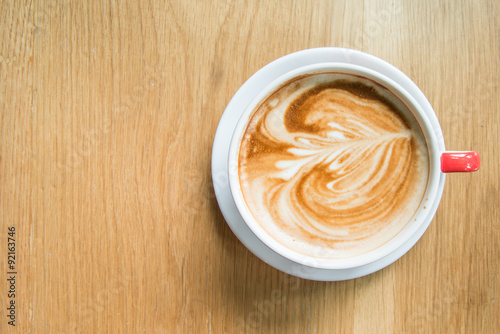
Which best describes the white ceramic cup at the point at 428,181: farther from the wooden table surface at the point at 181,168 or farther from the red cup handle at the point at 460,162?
the wooden table surface at the point at 181,168

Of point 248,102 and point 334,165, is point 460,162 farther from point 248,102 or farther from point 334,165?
point 248,102

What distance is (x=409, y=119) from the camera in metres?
0.68

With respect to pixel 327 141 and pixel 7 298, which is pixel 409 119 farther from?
pixel 7 298

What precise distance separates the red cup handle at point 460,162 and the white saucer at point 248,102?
97 millimetres

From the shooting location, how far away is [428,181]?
657 mm

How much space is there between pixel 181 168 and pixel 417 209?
47cm

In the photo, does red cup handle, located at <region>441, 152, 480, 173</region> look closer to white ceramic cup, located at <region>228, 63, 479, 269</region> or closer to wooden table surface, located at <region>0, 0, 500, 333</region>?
white ceramic cup, located at <region>228, 63, 479, 269</region>

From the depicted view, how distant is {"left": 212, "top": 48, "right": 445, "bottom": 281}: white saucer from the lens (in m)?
0.71

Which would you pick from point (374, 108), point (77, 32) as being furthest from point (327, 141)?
point (77, 32)

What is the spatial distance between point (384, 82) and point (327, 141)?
0.46ft

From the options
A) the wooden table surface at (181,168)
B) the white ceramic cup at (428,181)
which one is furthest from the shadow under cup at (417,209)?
the wooden table surface at (181,168)

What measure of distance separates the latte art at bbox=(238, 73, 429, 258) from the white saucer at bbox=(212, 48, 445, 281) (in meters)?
0.05

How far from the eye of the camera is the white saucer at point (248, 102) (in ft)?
2.33

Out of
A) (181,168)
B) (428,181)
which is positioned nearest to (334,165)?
(428,181)
